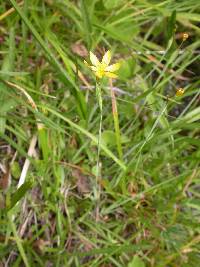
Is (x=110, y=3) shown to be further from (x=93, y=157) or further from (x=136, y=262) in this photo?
(x=136, y=262)

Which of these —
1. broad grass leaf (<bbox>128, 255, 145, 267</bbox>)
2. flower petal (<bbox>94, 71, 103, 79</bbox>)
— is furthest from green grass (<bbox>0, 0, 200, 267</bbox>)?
flower petal (<bbox>94, 71, 103, 79</bbox>)

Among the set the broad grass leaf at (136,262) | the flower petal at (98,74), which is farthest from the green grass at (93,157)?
the flower petal at (98,74)

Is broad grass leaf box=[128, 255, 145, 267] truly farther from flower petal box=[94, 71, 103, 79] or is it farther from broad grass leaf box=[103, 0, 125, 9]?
broad grass leaf box=[103, 0, 125, 9]

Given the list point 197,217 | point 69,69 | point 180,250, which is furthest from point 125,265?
point 69,69

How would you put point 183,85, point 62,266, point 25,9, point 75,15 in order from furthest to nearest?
point 183,85
point 75,15
point 62,266
point 25,9

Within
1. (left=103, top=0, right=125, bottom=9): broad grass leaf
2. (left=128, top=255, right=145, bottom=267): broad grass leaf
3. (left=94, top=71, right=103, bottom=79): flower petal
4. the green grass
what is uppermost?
(left=94, top=71, right=103, bottom=79): flower petal

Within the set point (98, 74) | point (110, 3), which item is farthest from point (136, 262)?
point (110, 3)

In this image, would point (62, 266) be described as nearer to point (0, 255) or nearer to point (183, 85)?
point (0, 255)

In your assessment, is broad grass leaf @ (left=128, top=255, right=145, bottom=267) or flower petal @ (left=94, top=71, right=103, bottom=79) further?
Result: broad grass leaf @ (left=128, top=255, right=145, bottom=267)

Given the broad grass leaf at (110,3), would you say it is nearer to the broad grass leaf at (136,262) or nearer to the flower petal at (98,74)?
the flower petal at (98,74)
